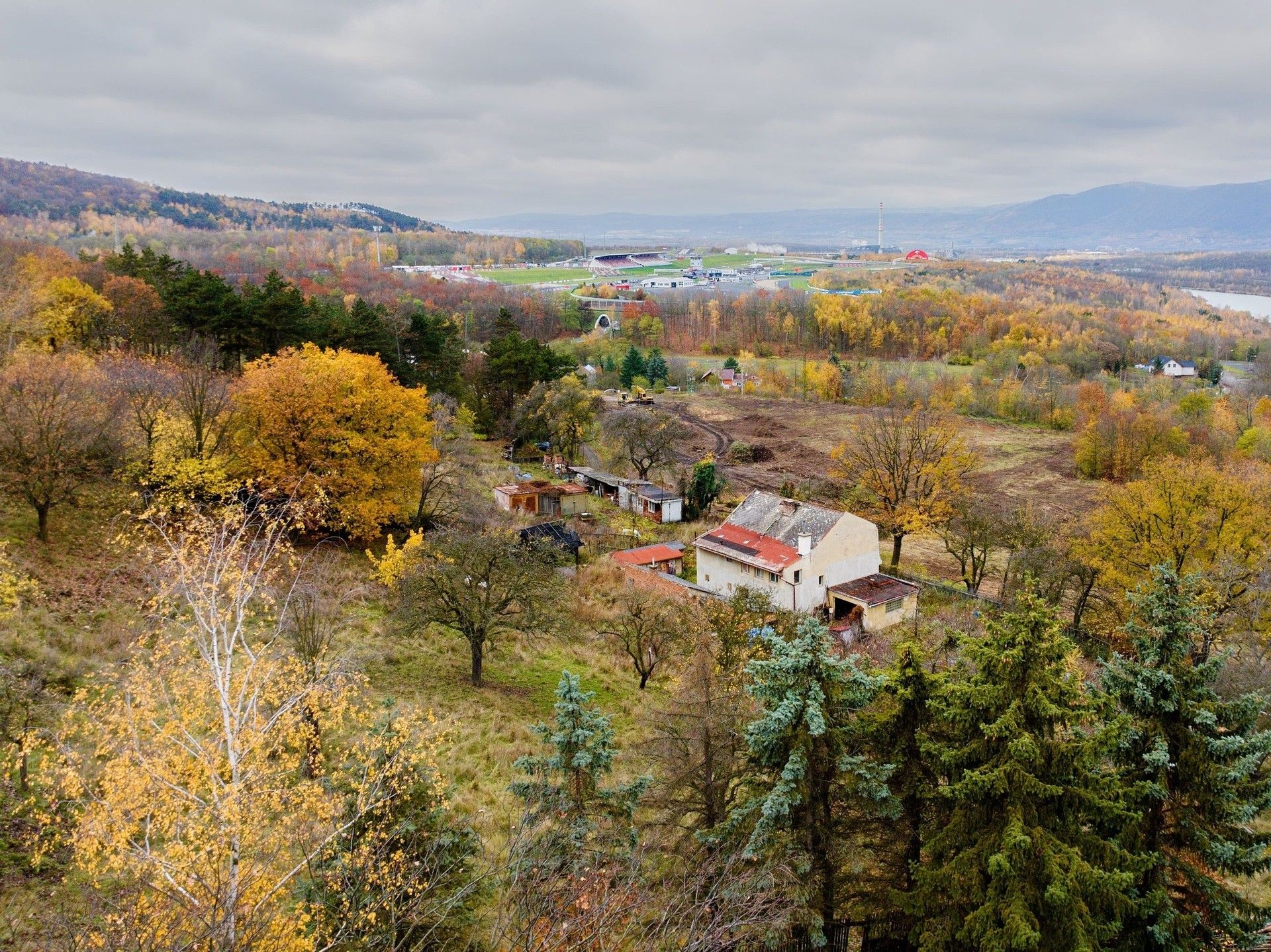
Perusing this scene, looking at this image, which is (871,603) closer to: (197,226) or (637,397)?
(637,397)

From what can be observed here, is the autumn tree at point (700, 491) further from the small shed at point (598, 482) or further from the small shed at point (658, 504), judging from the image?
the small shed at point (598, 482)

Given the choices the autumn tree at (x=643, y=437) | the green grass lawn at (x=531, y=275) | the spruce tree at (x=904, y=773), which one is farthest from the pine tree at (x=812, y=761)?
the green grass lawn at (x=531, y=275)

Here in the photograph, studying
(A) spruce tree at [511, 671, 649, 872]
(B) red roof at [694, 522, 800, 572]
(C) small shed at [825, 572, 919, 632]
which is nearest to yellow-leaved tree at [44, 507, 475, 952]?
(A) spruce tree at [511, 671, 649, 872]

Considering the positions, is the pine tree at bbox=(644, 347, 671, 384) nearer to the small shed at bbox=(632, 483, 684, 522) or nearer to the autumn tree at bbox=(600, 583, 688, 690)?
the small shed at bbox=(632, 483, 684, 522)

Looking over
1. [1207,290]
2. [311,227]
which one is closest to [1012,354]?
[1207,290]

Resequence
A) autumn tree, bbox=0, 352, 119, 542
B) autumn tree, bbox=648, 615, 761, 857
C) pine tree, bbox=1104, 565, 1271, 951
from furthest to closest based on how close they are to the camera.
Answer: autumn tree, bbox=0, 352, 119, 542
autumn tree, bbox=648, 615, 761, 857
pine tree, bbox=1104, 565, 1271, 951

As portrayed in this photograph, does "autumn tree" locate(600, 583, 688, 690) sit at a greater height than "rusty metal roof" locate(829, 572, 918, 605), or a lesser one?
greater

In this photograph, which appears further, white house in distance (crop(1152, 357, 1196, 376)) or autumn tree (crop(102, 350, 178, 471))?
white house in distance (crop(1152, 357, 1196, 376))
